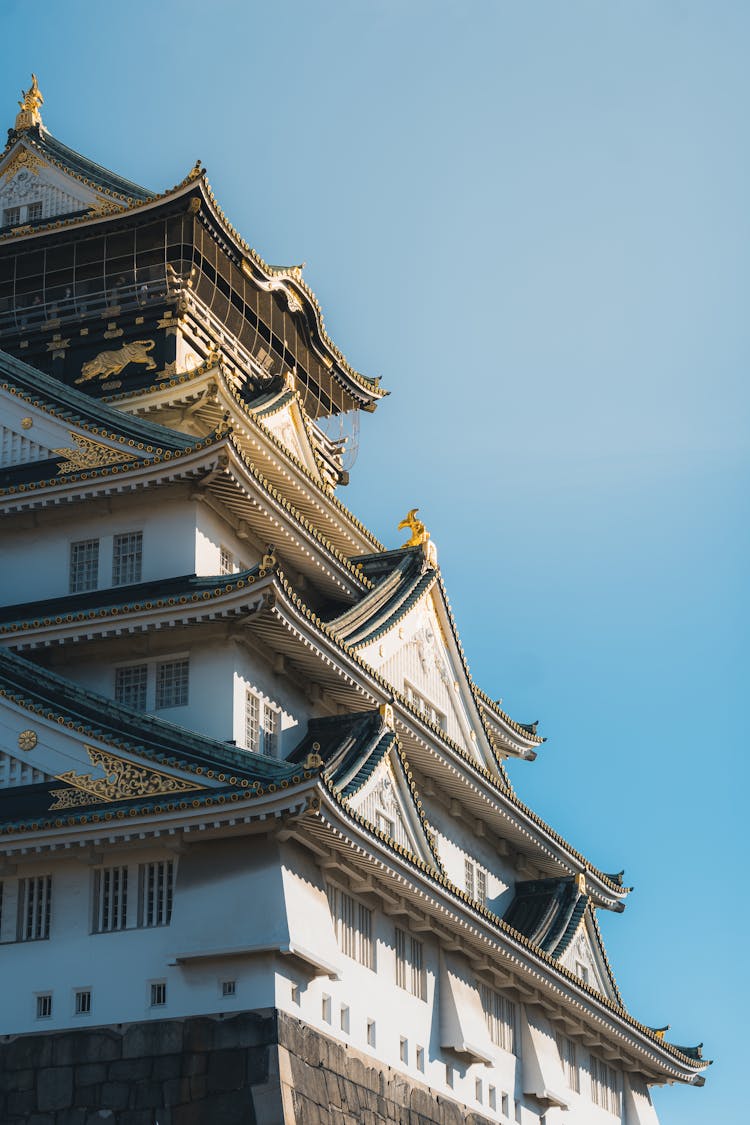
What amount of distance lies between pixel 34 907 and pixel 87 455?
12.1 meters

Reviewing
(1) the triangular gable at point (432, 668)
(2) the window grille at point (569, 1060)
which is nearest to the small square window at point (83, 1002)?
(1) the triangular gable at point (432, 668)

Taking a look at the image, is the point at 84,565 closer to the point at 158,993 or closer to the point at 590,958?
the point at 158,993

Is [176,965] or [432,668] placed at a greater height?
[432,668]

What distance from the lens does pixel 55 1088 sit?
108 feet

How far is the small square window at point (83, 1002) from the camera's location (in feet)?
110

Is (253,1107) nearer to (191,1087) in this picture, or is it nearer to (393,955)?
A: (191,1087)

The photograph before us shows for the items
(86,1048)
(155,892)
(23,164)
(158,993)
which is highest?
(23,164)

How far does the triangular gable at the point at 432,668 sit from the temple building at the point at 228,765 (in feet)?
0.37

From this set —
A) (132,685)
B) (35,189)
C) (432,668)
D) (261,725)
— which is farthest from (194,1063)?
(35,189)

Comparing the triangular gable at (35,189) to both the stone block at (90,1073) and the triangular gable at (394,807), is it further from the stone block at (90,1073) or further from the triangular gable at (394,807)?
the stone block at (90,1073)

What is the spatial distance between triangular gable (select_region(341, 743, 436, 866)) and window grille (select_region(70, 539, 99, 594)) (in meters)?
8.66

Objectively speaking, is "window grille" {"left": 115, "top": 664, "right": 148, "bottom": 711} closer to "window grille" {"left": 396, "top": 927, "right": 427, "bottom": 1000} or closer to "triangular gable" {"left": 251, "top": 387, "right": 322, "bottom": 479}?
"window grille" {"left": 396, "top": 927, "right": 427, "bottom": 1000}

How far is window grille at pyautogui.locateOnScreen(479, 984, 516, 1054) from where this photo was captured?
42.2 m

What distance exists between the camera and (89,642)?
39344 millimetres
